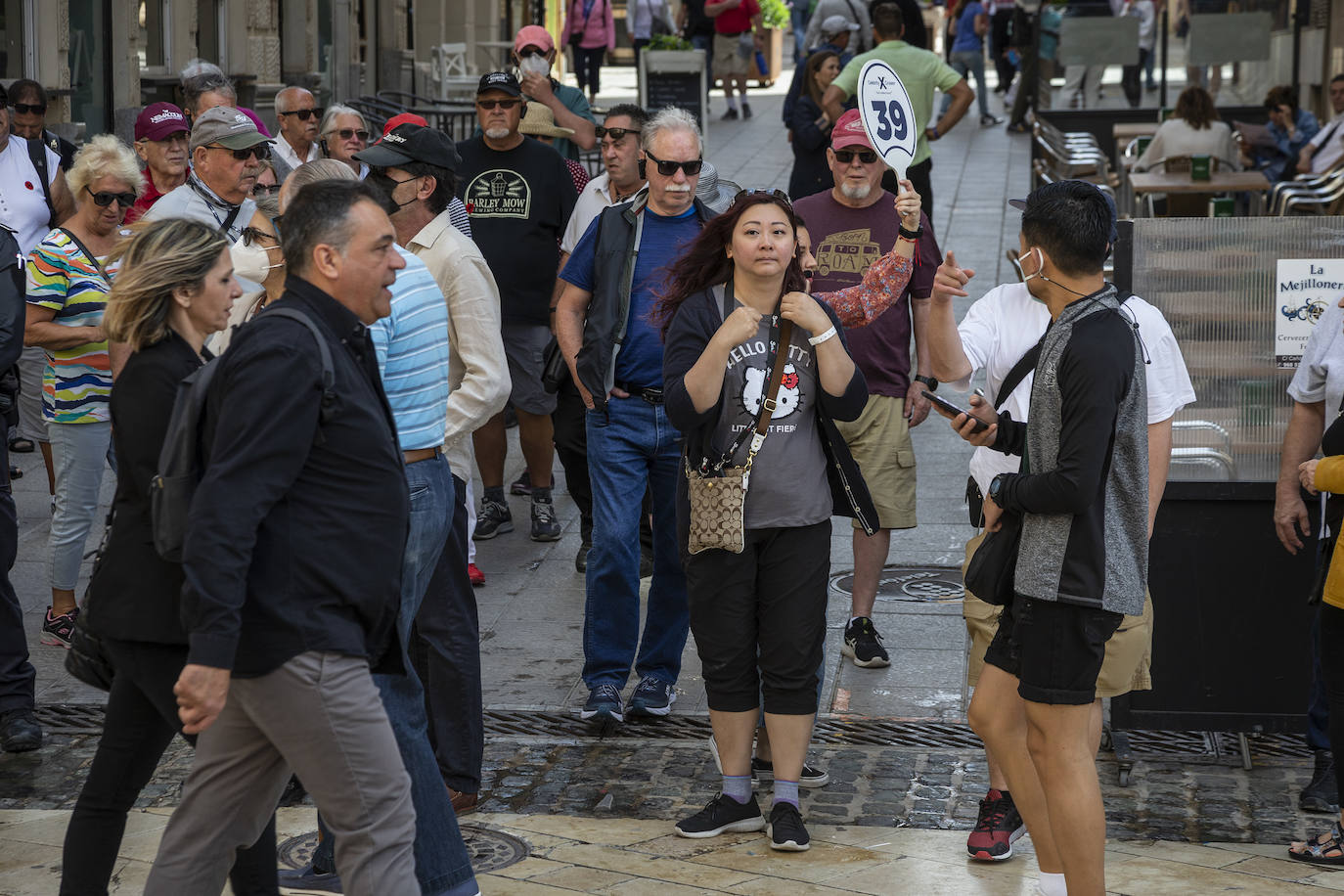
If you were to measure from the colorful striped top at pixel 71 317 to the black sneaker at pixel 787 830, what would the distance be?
325cm

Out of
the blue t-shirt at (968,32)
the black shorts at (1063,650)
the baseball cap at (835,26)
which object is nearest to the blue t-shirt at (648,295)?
the black shorts at (1063,650)

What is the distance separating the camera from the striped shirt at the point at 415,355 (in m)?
4.47

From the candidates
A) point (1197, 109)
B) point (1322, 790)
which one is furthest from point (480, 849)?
point (1197, 109)

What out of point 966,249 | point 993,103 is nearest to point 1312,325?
point 966,249

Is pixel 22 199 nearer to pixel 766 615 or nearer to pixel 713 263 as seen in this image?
pixel 713 263

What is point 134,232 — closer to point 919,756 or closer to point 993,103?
point 919,756

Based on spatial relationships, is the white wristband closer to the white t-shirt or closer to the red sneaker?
the white t-shirt

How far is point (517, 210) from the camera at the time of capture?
854 cm

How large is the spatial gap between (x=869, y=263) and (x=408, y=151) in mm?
2168

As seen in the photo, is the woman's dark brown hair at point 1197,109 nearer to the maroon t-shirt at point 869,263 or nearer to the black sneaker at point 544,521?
the black sneaker at point 544,521

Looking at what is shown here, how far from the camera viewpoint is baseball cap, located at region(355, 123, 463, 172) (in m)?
5.17

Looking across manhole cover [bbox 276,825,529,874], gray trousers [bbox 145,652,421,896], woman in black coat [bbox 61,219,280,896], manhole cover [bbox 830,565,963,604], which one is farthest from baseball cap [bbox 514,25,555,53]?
gray trousers [bbox 145,652,421,896]

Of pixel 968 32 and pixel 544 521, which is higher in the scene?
pixel 968 32

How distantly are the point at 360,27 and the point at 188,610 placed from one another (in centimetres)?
2016
